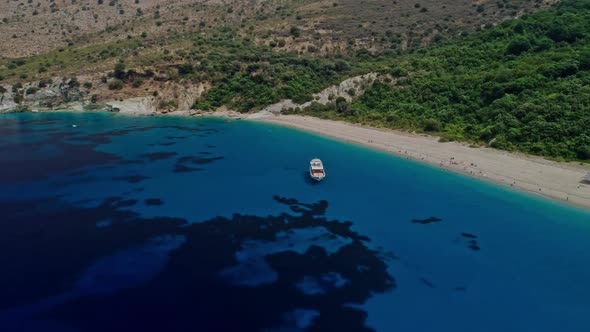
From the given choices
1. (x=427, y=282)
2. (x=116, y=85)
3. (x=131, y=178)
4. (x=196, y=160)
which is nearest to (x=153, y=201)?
(x=131, y=178)

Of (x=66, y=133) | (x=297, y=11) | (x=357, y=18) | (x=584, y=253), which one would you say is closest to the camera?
(x=584, y=253)

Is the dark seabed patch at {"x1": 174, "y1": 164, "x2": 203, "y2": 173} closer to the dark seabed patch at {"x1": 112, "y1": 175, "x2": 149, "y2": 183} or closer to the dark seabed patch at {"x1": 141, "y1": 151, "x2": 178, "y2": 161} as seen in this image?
the dark seabed patch at {"x1": 112, "y1": 175, "x2": 149, "y2": 183}

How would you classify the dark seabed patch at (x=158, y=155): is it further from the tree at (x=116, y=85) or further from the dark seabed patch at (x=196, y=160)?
the tree at (x=116, y=85)

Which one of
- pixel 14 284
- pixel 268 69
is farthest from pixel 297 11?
pixel 14 284

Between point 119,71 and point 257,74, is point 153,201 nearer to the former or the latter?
point 257,74

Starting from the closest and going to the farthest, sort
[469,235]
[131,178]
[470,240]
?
[470,240] < [469,235] < [131,178]

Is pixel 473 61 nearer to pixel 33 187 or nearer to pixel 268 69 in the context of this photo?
pixel 268 69
